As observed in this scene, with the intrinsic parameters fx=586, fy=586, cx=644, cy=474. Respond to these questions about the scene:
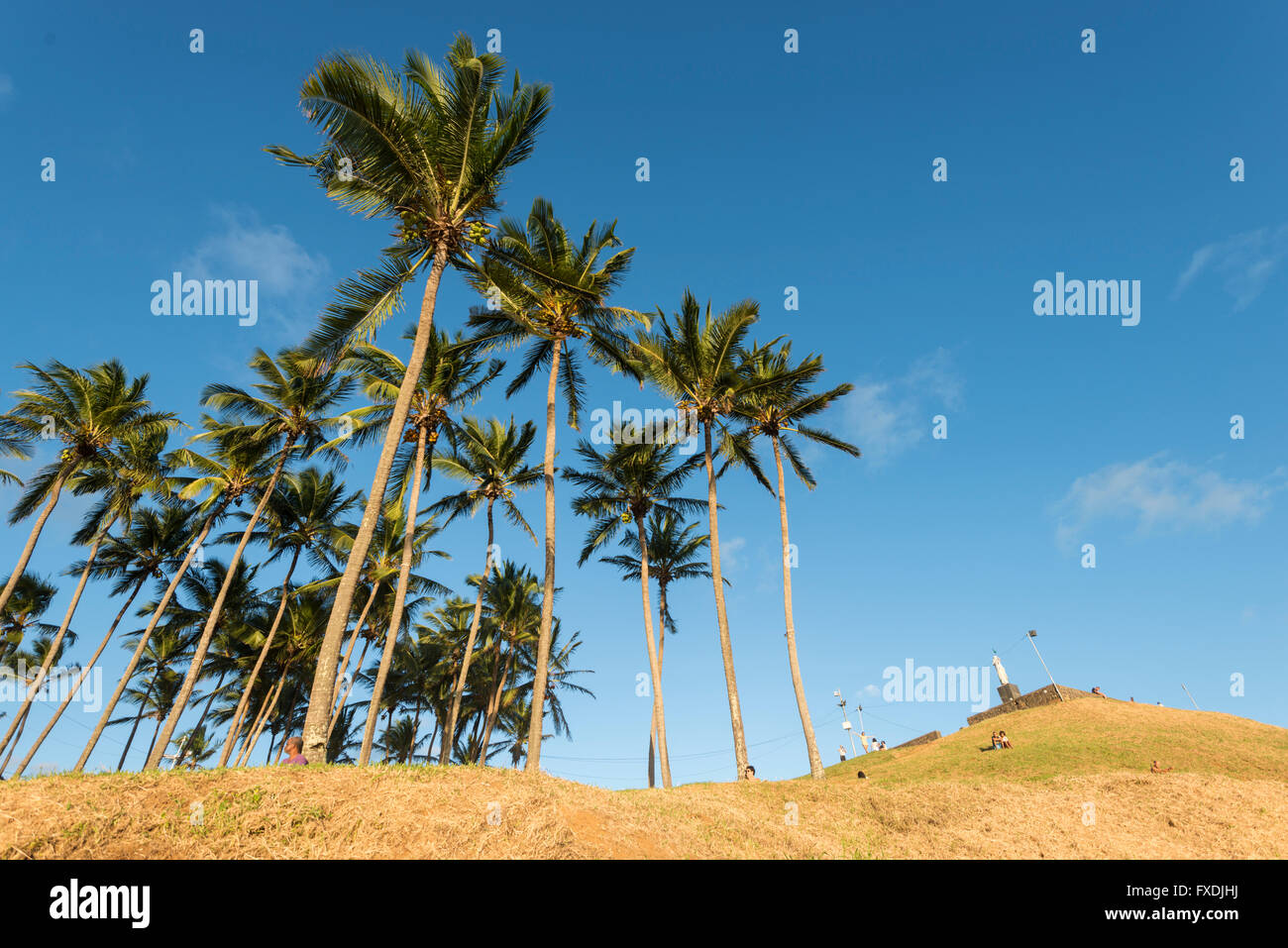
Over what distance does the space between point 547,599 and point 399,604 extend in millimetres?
6108

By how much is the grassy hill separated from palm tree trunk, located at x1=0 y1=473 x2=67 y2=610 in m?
19.3

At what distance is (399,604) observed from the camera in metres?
19.3

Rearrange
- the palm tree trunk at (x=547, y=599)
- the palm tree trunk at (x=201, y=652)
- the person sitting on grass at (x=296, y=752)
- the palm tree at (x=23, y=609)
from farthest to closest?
the palm tree at (x=23, y=609), the palm tree trunk at (x=201, y=652), the palm tree trunk at (x=547, y=599), the person sitting on grass at (x=296, y=752)

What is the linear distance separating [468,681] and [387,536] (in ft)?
59.6

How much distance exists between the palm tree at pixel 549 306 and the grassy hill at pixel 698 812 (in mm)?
6378

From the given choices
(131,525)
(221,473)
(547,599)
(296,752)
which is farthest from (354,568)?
(131,525)

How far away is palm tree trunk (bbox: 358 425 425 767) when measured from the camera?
1902 centimetres

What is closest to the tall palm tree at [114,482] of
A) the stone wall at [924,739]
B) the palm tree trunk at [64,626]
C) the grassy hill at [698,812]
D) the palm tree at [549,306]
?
Result: the palm tree trunk at [64,626]

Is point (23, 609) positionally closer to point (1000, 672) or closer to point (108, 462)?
point (108, 462)

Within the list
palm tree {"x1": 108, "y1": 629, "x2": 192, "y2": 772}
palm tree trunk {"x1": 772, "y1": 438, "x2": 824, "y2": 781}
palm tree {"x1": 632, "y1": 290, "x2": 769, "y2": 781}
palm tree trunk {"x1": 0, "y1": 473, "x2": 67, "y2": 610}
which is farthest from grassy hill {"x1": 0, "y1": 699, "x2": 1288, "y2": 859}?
palm tree {"x1": 108, "y1": 629, "x2": 192, "y2": 772}

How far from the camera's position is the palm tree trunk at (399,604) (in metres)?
19.0

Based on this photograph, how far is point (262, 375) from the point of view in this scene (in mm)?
25156

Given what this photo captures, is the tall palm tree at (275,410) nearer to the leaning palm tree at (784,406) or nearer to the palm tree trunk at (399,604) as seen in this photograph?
the palm tree trunk at (399,604)

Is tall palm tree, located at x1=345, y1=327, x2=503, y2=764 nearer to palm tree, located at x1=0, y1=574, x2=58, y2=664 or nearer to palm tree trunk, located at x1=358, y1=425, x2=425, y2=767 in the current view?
palm tree trunk, located at x1=358, y1=425, x2=425, y2=767
